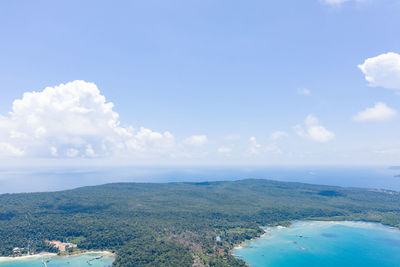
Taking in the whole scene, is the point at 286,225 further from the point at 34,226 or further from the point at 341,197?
the point at 34,226

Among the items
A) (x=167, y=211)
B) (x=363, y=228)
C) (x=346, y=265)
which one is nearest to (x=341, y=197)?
(x=363, y=228)

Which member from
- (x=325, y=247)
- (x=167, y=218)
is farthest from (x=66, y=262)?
(x=325, y=247)

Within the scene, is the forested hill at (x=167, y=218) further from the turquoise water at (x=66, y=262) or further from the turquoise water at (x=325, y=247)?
the turquoise water at (x=325, y=247)

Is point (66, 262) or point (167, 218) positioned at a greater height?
point (167, 218)

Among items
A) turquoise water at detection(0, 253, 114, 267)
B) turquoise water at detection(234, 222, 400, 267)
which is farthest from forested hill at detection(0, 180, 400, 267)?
turquoise water at detection(234, 222, 400, 267)

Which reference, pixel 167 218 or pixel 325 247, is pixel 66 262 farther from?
pixel 325 247

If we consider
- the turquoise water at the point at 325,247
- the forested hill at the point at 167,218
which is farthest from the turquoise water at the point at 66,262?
the turquoise water at the point at 325,247
